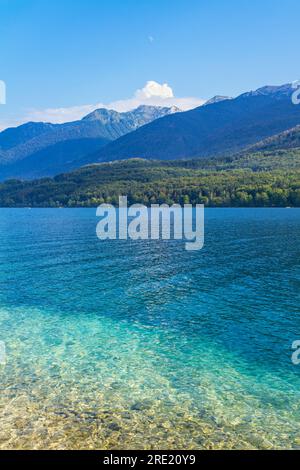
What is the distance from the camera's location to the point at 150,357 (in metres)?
25.7

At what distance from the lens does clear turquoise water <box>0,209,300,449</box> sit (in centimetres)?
1716

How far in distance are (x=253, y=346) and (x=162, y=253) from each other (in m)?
45.2

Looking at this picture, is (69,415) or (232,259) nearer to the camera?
(69,415)

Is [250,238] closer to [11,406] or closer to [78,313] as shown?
[78,313]

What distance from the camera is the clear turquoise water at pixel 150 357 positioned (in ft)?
56.3

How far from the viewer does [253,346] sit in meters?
27.1

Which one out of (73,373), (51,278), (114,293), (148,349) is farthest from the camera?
(51,278)

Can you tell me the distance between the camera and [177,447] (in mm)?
15836

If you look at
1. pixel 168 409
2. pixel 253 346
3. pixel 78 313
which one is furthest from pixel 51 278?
pixel 168 409
